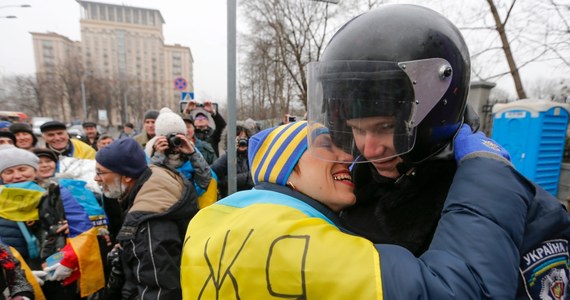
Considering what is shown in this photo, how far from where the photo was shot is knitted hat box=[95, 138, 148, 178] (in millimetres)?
2387

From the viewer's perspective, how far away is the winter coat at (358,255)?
0.73m

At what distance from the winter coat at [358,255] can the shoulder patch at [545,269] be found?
10cm

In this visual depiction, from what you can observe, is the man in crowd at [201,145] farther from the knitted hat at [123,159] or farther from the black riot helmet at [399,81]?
the black riot helmet at [399,81]

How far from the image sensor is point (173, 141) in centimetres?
299

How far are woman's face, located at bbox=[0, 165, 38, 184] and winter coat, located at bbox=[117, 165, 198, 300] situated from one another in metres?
1.25

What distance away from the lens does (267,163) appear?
1.12 m

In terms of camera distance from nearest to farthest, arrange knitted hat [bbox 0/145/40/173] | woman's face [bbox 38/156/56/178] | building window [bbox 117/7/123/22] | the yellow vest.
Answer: the yellow vest, knitted hat [bbox 0/145/40/173], woman's face [bbox 38/156/56/178], building window [bbox 117/7/123/22]

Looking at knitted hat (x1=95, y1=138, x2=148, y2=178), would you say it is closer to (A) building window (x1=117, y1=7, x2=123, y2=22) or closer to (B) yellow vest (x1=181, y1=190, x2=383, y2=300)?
(B) yellow vest (x1=181, y1=190, x2=383, y2=300)

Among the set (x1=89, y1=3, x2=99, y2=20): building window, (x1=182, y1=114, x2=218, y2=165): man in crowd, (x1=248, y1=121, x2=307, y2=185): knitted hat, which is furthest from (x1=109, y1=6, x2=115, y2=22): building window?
(x1=248, y1=121, x2=307, y2=185): knitted hat

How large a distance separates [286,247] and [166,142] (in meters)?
2.44

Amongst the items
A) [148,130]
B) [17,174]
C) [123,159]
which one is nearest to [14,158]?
[17,174]

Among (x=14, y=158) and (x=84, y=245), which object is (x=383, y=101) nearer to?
(x=84, y=245)

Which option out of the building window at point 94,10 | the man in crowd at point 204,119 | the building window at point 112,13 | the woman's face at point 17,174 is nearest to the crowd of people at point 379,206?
the woman's face at point 17,174

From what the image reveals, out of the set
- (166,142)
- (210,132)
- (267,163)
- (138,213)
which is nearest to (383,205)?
(267,163)
